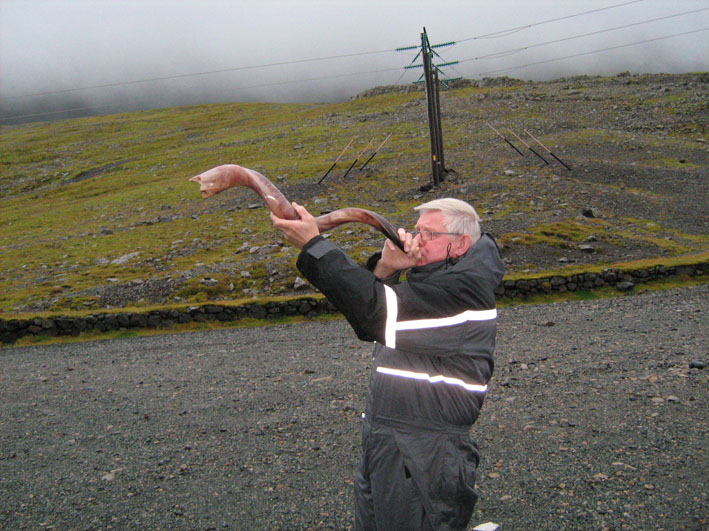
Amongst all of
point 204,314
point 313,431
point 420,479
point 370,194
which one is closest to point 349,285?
point 420,479

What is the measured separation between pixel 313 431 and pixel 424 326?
18.1 feet

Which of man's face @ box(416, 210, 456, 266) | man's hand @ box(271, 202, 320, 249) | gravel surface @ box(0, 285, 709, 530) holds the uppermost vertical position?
man's hand @ box(271, 202, 320, 249)

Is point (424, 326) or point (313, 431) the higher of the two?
point (424, 326)

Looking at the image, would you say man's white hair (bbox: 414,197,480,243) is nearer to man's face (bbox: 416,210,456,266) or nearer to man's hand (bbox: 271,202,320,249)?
man's face (bbox: 416,210,456,266)

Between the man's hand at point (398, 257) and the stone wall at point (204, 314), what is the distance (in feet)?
38.2

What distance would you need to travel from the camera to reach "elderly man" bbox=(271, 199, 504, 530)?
295cm

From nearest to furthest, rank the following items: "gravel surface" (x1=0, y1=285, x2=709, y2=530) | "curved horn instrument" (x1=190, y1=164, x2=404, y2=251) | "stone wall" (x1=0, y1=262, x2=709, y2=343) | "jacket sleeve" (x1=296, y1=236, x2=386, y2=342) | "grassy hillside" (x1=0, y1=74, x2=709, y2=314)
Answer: "jacket sleeve" (x1=296, y1=236, x2=386, y2=342) < "curved horn instrument" (x1=190, y1=164, x2=404, y2=251) < "gravel surface" (x1=0, y1=285, x2=709, y2=530) < "stone wall" (x1=0, y1=262, x2=709, y2=343) < "grassy hillside" (x1=0, y1=74, x2=709, y2=314)

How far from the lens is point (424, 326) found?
9.90ft

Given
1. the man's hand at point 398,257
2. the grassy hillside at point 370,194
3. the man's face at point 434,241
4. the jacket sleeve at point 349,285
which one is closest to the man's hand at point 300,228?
the jacket sleeve at point 349,285

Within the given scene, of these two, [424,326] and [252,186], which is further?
[252,186]

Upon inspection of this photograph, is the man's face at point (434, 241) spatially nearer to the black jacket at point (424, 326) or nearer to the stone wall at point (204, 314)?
the black jacket at point (424, 326)

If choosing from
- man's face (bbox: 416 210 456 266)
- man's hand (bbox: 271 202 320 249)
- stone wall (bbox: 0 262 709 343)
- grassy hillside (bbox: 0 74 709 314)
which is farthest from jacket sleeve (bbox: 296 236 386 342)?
grassy hillside (bbox: 0 74 709 314)

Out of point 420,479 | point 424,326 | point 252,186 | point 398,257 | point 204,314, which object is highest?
point 252,186

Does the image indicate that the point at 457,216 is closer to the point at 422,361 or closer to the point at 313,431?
the point at 422,361
